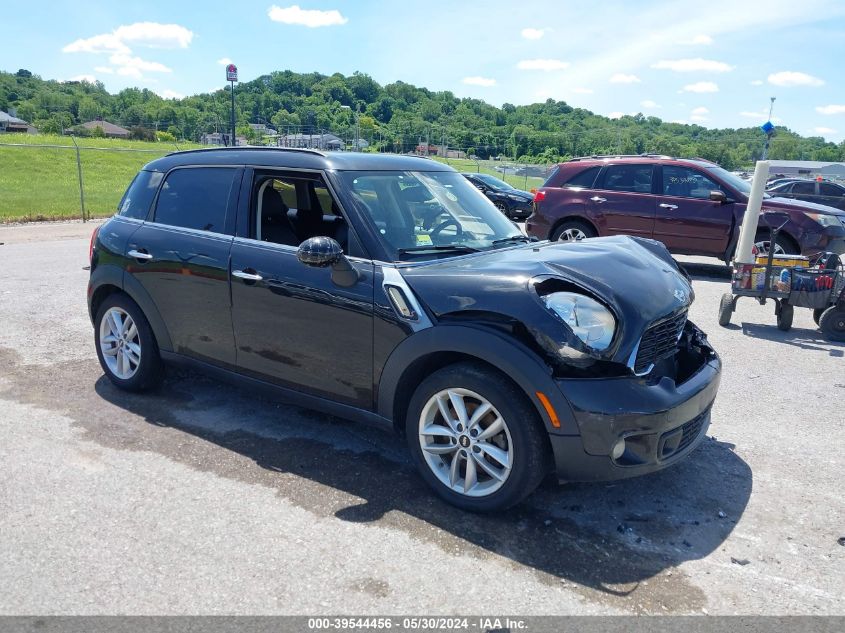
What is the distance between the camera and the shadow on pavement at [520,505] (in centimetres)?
305

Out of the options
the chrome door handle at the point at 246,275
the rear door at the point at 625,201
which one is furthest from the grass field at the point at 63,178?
the chrome door handle at the point at 246,275

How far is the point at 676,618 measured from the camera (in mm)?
2637

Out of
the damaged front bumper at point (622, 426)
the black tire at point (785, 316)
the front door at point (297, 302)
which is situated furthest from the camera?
the black tire at point (785, 316)

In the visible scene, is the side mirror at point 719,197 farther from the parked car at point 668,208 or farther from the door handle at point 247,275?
the door handle at point 247,275

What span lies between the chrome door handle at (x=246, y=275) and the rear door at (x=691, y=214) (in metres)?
8.14

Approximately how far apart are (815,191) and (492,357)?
74.6 feet

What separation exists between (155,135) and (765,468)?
6946cm

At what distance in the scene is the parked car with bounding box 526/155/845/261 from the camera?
10.5 metres

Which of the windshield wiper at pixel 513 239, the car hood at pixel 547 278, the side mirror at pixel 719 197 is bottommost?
the car hood at pixel 547 278

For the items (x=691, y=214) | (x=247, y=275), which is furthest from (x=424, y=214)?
(x=691, y=214)

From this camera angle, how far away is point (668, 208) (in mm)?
10820

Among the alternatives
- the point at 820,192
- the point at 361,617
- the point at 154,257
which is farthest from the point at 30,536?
the point at 820,192

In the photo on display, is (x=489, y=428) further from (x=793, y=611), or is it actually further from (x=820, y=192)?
(x=820, y=192)

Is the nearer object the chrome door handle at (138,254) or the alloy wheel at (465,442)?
the alloy wheel at (465,442)
